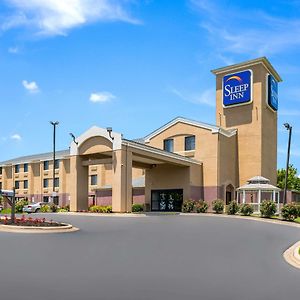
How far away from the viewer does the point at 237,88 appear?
47219 millimetres

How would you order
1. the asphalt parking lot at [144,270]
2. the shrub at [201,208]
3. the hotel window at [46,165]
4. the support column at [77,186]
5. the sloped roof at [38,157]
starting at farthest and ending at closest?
the hotel window at [46,165]
the sloped roof at [38,157]
the support column at [77,186]
the shrub at [201,208]
the asphalt parking lot at [144,270]

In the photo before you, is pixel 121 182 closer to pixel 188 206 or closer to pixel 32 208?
pixel 188 206

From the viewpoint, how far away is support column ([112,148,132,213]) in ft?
113

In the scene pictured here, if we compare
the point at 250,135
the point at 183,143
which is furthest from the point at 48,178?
the point at 250,135

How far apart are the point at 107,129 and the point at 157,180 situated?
1089 cm

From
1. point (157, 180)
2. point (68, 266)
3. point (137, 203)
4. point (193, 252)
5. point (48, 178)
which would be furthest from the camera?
point (48, 178)

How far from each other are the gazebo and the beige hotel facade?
7.83ft

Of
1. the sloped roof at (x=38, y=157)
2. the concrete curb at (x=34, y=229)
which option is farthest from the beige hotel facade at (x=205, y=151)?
the concrete curb at (x=34, y=229)

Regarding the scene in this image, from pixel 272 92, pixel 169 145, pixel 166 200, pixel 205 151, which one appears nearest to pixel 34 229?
pixel 166 200

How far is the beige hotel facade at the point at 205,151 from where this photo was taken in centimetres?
3962

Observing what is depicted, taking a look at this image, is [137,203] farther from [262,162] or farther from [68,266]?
[68,266]

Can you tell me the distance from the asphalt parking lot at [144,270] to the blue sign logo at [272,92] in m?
35.0

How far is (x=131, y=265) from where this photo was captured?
395 inches

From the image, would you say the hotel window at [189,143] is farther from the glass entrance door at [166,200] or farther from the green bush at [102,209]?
the green bush at [102,209]
